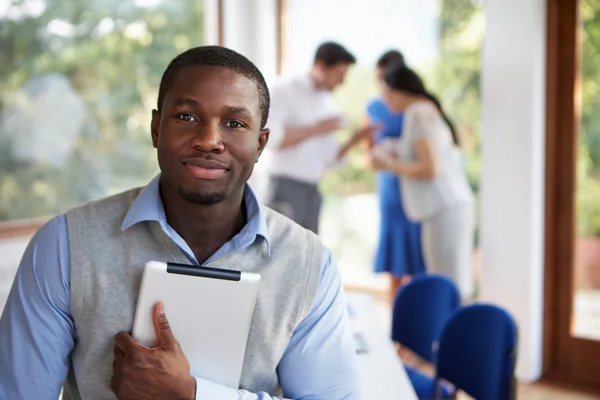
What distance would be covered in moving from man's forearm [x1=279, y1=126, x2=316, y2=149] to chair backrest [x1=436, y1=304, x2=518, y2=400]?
2.14 meters

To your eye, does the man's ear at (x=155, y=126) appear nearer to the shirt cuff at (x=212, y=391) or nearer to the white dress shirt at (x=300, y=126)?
the shirt cuff at (x=212, y=391)

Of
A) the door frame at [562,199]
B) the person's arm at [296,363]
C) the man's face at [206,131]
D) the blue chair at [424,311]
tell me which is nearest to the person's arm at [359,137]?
the door frame at [562,199]

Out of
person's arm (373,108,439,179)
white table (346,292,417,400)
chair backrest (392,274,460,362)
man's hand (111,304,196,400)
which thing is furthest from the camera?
person's arm (373,108,439,179)

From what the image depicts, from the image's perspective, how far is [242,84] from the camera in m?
1.26

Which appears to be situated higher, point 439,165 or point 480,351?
point 439,165

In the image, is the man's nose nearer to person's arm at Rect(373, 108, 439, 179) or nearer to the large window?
person's arm at Rect(373, 108, 439, 179)

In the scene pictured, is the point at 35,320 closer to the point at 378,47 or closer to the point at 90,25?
the point at 90,25

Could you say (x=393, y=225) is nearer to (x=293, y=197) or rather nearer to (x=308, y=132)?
(x=293, y=197)

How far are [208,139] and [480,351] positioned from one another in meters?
1.43

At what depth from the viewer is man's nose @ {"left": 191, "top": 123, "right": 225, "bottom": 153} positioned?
1215mm

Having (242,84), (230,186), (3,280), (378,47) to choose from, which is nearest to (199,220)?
(230,186)

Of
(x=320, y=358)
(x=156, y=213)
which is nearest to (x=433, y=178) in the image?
(x=320, y=358)

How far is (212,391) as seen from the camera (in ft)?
4.11

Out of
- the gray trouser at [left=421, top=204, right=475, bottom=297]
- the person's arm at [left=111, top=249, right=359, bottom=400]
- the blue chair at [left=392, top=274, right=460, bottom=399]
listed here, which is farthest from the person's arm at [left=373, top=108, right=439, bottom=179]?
the person's arm at [left=111, top=249, right=359, bottom=400]
